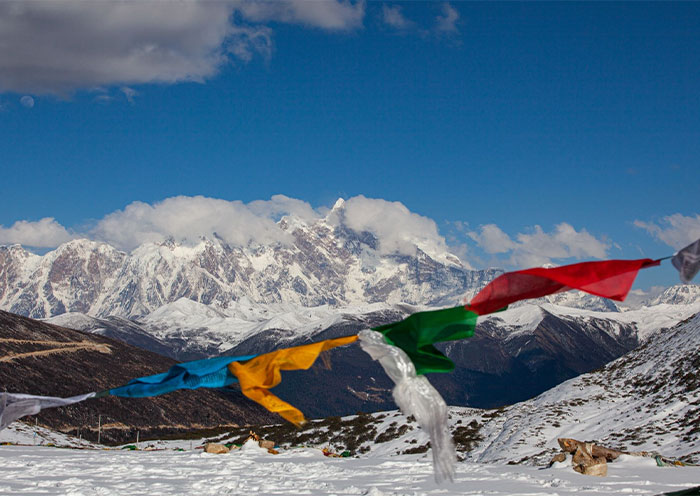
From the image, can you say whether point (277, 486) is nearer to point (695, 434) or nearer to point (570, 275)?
point (570, 275)

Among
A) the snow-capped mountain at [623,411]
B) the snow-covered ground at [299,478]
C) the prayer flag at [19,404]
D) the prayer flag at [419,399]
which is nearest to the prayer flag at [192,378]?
the prayer flag at [19,404]

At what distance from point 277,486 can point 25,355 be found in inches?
4941

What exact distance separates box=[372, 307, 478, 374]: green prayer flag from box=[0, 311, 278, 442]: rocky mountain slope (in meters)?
101

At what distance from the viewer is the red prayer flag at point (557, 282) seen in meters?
7.25

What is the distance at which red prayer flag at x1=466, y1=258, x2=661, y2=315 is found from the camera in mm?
7250

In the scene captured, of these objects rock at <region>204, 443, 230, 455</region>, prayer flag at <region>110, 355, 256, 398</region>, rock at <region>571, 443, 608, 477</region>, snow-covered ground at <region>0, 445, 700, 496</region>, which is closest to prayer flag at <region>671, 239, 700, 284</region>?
prayer flag at <region>110, 355, 256, 398</region>

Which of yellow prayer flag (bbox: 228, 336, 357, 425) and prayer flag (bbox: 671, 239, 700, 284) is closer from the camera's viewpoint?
prayer flag (bbox: 671, 239, 700, 284)

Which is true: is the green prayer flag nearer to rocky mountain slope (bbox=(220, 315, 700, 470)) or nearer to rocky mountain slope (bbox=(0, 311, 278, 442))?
rocky mountain slope (bbox=(220, 315, 700, 470))

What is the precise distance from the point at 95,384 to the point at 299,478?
4805 inches

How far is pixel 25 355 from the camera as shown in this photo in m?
127

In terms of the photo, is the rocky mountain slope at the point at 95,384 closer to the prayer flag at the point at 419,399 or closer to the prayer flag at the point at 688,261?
the prayer flag at the point at 419,399

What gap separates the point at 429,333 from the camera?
7.62 metres

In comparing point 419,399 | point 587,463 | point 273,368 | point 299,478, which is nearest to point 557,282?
point 419,399

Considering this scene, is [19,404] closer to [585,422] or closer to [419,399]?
[419,399]
